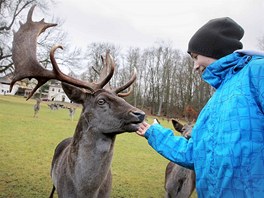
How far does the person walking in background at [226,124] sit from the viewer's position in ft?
6.38

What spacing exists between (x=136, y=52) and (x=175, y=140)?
2408 inches

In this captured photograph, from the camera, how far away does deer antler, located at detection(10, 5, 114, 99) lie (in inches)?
171

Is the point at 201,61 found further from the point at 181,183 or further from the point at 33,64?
the point at 181,183

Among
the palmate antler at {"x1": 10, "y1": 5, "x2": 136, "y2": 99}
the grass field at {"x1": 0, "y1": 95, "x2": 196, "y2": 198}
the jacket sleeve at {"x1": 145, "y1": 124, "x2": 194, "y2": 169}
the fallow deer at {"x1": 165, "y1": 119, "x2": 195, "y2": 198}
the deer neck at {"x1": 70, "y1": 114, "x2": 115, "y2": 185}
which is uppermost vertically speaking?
the palmate antler at {"x1": 10, "y1": 5, "x2": 136, "y2": 99}

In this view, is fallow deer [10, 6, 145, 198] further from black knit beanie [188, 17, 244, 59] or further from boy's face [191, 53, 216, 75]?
black knit beanie [188, 17, 244, 59]

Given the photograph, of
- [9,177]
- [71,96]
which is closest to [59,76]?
[71,96]

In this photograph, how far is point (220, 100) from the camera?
87.9 inches

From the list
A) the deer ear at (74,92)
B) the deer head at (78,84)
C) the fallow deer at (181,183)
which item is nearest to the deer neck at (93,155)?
the deer head at (78,84)

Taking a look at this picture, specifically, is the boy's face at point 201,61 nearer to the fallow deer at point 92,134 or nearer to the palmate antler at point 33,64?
the fallow deer at point 92,134

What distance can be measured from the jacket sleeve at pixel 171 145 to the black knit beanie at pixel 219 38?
2.31ft

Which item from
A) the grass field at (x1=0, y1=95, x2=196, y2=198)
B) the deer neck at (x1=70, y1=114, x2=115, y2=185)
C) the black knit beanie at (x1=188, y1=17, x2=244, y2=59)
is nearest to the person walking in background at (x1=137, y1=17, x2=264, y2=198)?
the black knit beanie at (x1=188, y1=17, x2=244, y2=59)

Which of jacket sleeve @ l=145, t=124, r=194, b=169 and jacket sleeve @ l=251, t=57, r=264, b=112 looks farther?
jacket sleeve @ l=145, t=124, r=194, b=169

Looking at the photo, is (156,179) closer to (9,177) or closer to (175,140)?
(9,177)

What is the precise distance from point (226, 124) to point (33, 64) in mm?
3446
